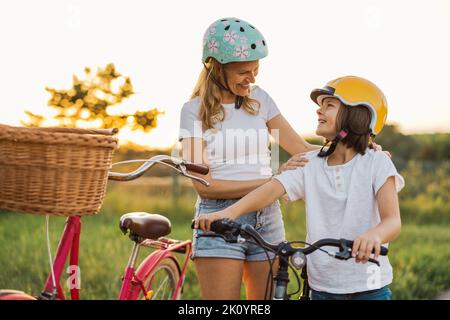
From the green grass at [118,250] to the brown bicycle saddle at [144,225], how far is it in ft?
9.56

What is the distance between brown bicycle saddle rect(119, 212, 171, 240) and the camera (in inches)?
177

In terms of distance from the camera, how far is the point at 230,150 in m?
4.16

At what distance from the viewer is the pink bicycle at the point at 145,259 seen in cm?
380

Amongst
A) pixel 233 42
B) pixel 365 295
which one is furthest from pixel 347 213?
pixel 233 42

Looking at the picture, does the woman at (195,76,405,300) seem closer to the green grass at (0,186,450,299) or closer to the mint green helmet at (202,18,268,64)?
the mint green helmet at (202,18,268,64)

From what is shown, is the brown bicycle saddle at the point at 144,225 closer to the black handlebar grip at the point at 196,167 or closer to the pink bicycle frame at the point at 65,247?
the pink bicycle frame at the point at 65,247

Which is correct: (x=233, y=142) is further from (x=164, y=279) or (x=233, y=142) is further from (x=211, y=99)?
(x=164, y=279)

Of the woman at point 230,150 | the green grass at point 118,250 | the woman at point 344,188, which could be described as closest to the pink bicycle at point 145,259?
the woman at point 230,150

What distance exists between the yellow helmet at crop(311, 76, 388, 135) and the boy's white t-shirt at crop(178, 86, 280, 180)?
0.52m

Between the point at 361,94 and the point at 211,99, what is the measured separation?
828mm

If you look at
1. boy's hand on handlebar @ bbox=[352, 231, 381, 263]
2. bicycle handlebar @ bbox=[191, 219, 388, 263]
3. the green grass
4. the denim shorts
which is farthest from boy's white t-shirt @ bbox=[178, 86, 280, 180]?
the green grass
